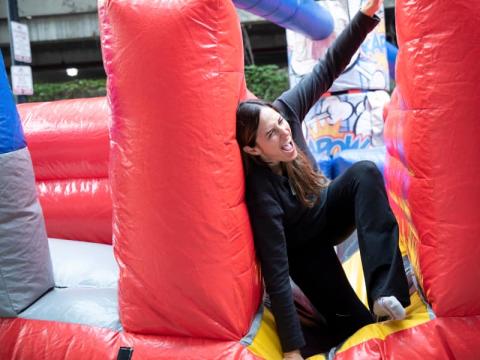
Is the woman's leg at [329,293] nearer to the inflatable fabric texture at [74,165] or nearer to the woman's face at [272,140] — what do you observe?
the woman's face at [272,140]

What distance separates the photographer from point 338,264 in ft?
4.59

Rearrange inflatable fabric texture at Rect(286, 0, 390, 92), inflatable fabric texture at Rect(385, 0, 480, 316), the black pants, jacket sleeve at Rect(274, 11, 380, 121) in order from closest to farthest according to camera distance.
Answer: inflatable fabric texture at Rect(385, 0, 480, 316)
the black pants
jacket sleeve at Rect(274, 11, 380, 121)
inflatable fabric texture at Rect(286, 0, 390, 92)

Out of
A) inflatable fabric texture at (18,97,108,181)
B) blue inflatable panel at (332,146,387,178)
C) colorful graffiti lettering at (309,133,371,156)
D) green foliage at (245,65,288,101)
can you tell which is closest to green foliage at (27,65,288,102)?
green foliage at (245,65,288,101)

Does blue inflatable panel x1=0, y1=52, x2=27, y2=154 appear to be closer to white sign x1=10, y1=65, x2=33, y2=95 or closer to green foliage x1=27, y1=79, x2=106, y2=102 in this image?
white sign x1=10, y1=65, x2=33, y2=95

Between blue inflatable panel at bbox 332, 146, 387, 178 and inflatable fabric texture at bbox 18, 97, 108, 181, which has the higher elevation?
inflatable fabric texture at bbox 18, 97, 108, 181

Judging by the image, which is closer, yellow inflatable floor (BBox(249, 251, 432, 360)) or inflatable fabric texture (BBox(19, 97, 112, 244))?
yellow inflatable floor (BBox(249, 251, 432, 360))

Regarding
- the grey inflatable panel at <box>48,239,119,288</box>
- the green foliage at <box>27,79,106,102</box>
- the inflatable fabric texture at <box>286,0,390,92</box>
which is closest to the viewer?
the grey inflatable panel at <box>48,239,119,288</box>

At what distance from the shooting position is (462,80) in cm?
106

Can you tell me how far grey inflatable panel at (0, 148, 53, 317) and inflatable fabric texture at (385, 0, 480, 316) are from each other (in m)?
0.97

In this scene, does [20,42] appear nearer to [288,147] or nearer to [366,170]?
[288,147]

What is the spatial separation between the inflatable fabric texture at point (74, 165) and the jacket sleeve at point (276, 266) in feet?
3.49

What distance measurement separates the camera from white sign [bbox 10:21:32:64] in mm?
3834

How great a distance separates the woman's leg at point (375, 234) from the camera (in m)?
1.15

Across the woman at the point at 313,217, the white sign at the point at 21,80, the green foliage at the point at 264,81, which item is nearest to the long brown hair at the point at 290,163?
the woman at the point at 313,217
